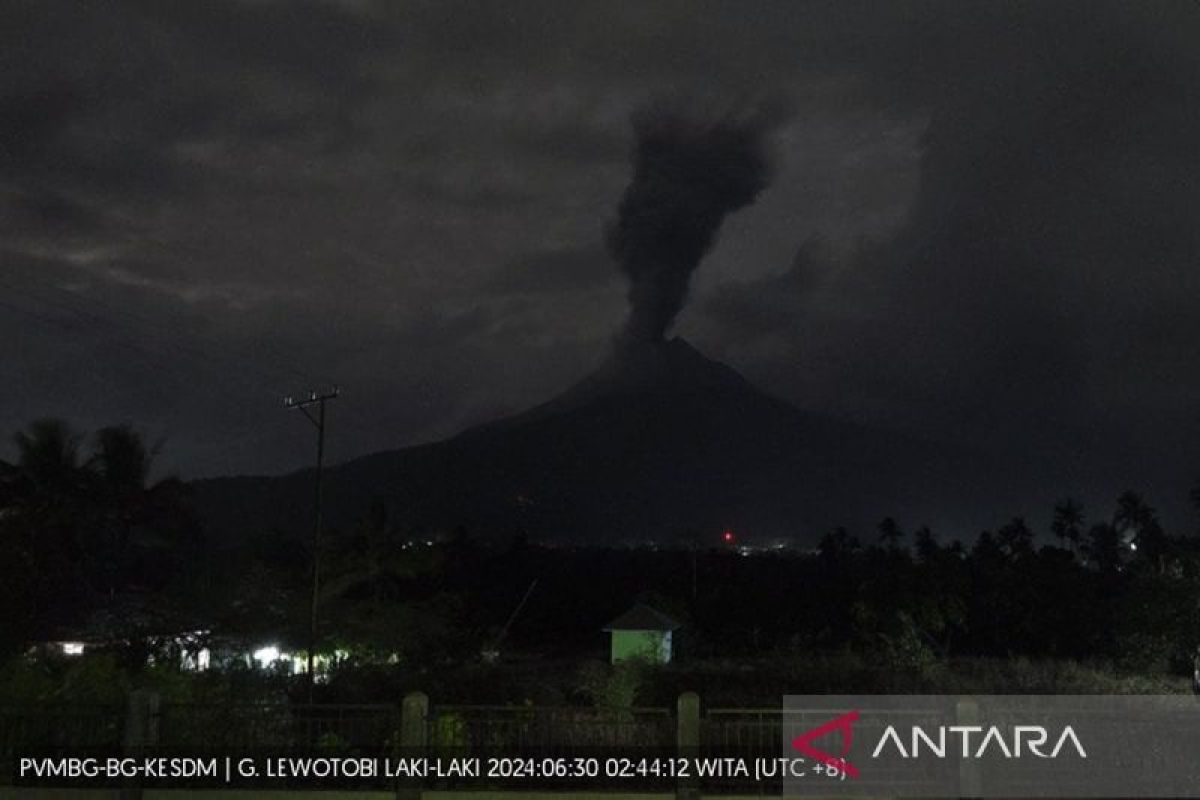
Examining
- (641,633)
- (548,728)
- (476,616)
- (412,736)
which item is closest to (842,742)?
(548,728)

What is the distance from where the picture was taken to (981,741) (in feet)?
38.3

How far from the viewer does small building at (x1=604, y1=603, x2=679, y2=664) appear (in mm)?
27133

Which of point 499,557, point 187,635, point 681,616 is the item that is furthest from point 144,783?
point 499,557

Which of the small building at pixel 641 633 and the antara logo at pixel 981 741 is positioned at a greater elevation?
the small building at pixel 641 633

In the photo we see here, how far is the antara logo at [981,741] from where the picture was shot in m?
11.5

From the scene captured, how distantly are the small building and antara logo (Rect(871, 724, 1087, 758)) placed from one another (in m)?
14.6

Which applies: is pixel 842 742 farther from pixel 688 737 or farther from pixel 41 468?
pixel 41 468

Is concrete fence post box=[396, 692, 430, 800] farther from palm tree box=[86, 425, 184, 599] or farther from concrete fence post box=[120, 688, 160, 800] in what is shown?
palm tree box=[86, 425, 184, 599]

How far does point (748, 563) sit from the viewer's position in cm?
6881

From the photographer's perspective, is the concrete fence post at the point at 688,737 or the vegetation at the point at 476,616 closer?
the concrete fence post at the point at 688,737

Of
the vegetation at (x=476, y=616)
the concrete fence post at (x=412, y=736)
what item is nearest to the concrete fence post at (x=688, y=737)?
the concrete fence post at (x=412, y=736)

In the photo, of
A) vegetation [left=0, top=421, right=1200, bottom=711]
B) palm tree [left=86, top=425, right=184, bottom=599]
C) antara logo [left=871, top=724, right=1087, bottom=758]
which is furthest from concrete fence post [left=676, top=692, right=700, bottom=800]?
palm tree [left=86, top=425, right=184, bottom=599]

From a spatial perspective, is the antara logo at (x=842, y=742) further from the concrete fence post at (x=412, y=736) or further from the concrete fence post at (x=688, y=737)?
the concrete fence post at (x=412, y=736)

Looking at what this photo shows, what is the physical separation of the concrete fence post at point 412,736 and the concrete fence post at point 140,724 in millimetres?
2732
